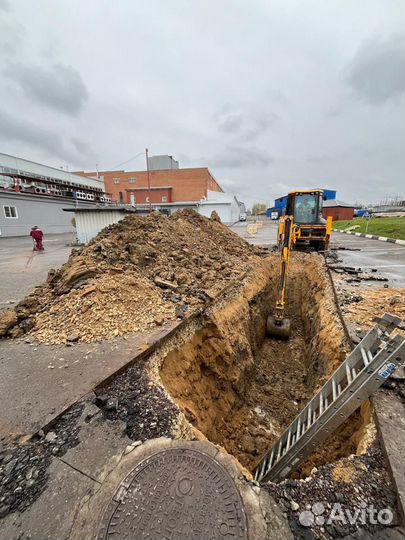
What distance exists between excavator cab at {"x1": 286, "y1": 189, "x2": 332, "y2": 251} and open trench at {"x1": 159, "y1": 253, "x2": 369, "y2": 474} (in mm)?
4434

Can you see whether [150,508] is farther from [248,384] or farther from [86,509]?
[248,384]

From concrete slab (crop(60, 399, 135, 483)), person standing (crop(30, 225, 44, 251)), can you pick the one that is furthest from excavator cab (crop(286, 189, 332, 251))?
person standing (crop(30, 225, 44, 251))

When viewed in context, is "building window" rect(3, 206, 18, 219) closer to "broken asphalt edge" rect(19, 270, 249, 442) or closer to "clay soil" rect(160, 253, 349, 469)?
"clay soil" rect(160, 253, 349, 469)

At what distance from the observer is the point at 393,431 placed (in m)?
1.93

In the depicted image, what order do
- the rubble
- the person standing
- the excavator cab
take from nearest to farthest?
the rubble < the excavator cab < the person standing

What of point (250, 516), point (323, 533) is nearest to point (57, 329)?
point (250, 516)

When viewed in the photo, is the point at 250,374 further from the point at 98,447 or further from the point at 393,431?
the point at 98,447

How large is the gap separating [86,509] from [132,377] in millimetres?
1211

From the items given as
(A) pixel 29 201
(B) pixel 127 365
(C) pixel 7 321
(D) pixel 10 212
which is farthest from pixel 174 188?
(B) pixel 127 365

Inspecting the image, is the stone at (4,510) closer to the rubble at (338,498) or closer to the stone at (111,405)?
the stone at (111,405)

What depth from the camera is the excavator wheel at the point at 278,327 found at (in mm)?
6180

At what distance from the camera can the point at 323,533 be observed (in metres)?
1.33

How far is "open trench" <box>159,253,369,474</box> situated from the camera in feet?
10.5

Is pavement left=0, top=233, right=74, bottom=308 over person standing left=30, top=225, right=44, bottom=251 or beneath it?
beneath
